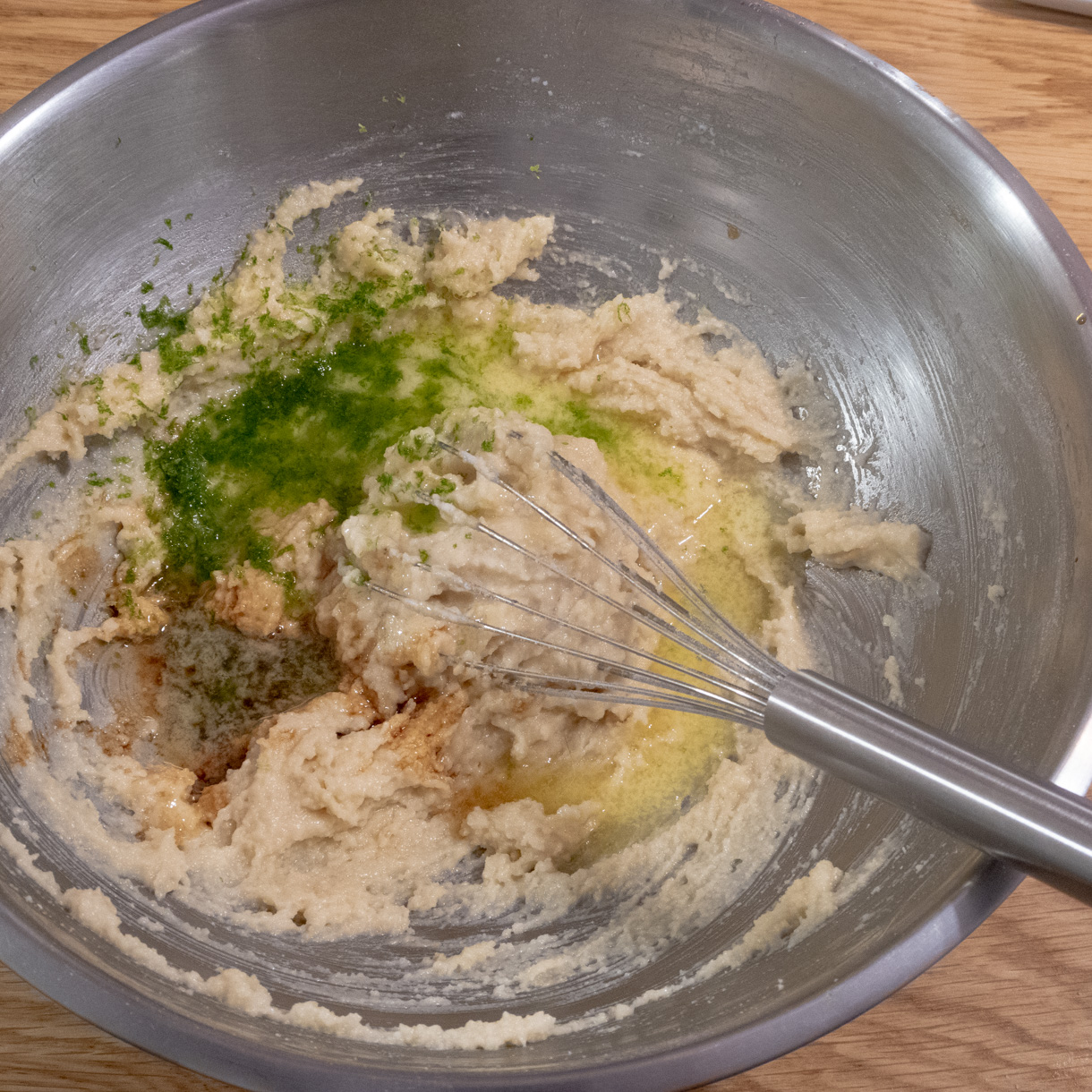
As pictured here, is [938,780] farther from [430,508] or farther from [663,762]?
[430,508]

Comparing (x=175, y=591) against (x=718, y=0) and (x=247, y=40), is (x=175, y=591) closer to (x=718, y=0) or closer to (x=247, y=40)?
(x=247, y=40)

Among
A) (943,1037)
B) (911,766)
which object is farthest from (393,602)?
(943,1037)

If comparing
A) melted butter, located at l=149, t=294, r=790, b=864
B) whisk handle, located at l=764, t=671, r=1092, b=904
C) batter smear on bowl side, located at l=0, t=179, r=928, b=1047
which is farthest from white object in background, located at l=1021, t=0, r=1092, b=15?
whisk handle, located at l=764, t=671, r=1092, b=904

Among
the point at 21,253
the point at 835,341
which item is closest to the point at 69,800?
the point at 21,253

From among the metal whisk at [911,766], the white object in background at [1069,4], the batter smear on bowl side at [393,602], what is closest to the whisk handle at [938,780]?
the metal whisk at [911,766]

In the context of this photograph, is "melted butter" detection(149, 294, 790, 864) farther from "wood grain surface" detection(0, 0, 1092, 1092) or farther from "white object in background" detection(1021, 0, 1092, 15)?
"white object in background" detection(1021, 0, 1092, 15)

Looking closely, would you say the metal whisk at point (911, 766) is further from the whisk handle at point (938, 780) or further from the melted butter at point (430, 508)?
the melted butter at point (430, 508)

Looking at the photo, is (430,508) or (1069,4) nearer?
(430,508)
